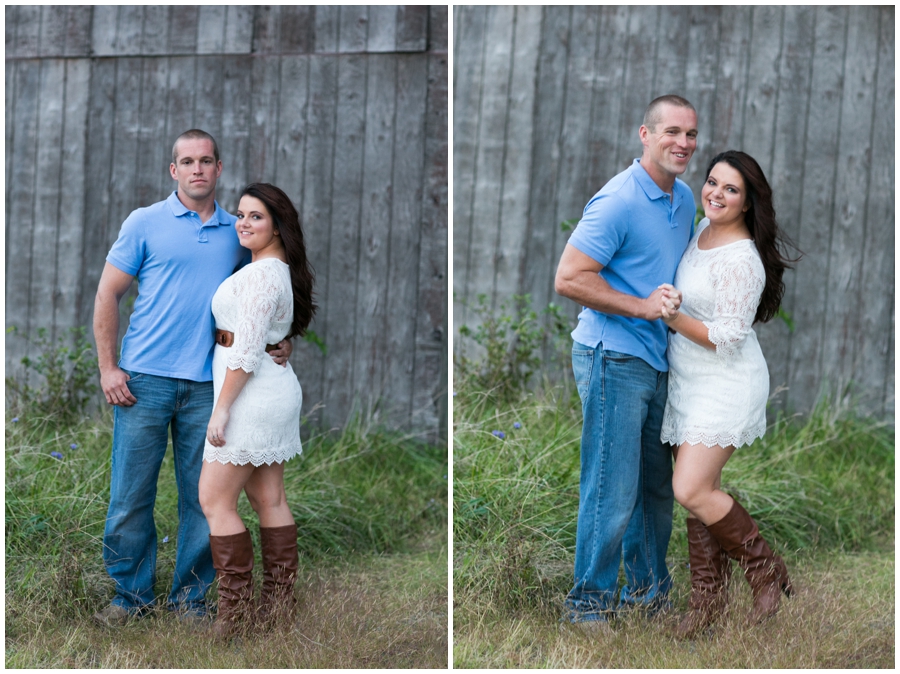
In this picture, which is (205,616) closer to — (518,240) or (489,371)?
(489,371)

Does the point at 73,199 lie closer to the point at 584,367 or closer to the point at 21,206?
the point at 21,206

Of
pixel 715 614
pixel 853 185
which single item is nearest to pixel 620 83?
pixel 853 185

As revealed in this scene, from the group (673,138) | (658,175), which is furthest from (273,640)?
(673,138)

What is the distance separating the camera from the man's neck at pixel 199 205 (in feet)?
10.6

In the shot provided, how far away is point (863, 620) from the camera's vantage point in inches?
131

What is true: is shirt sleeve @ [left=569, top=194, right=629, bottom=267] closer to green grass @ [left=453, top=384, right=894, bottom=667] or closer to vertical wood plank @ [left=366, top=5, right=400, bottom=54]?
green grass @ [left=453, top=384, right=894, bottom=667]

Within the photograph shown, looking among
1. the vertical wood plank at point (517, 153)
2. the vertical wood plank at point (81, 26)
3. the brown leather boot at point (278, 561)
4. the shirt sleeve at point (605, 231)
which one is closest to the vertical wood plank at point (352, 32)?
the vertical wood plank at point (517, 153)

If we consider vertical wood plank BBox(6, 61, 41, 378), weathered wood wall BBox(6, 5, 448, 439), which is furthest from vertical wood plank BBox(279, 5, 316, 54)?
vertical wood plank BBox(6, 61, 41, 378)

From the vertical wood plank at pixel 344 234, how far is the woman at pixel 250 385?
1.81m

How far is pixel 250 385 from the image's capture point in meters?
3.07

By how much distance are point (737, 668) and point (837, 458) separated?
2244 millimetres

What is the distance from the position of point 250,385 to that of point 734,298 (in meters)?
1.65

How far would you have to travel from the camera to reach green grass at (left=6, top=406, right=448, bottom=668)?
3.10 metres

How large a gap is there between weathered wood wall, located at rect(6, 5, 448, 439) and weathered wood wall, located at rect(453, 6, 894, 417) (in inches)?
18.4
